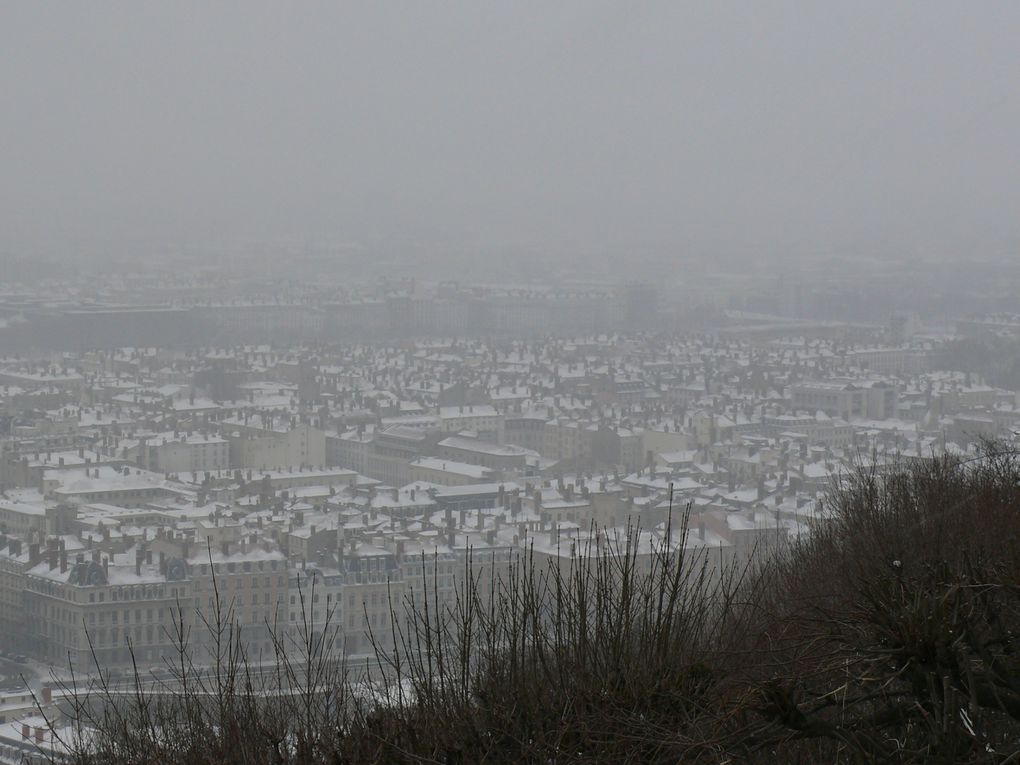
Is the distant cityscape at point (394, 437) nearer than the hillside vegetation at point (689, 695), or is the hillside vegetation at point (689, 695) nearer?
the hillside vegetation at point (689, 695)

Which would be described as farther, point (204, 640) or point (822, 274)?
point (822, 274)

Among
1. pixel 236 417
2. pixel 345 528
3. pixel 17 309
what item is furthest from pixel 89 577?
pixel 17 309

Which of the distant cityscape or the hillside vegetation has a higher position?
the hillside vegetation

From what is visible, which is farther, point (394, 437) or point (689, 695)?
point (394, 437)

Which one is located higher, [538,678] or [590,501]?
[538,678]

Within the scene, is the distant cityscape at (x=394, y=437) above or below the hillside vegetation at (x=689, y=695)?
below

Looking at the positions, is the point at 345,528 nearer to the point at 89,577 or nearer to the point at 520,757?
the point at 89,577

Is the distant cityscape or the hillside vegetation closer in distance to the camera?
the hillside vegetation

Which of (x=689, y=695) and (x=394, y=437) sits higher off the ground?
(x=689, y=695)

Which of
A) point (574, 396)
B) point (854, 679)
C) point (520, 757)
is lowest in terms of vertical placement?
point (574, 396)

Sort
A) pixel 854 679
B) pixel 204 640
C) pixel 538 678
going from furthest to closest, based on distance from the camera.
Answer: pixel 204 640 < pixel 538 678 < pixel 854 679

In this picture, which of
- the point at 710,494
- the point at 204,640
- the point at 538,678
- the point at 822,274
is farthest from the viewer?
the point at 822,274
